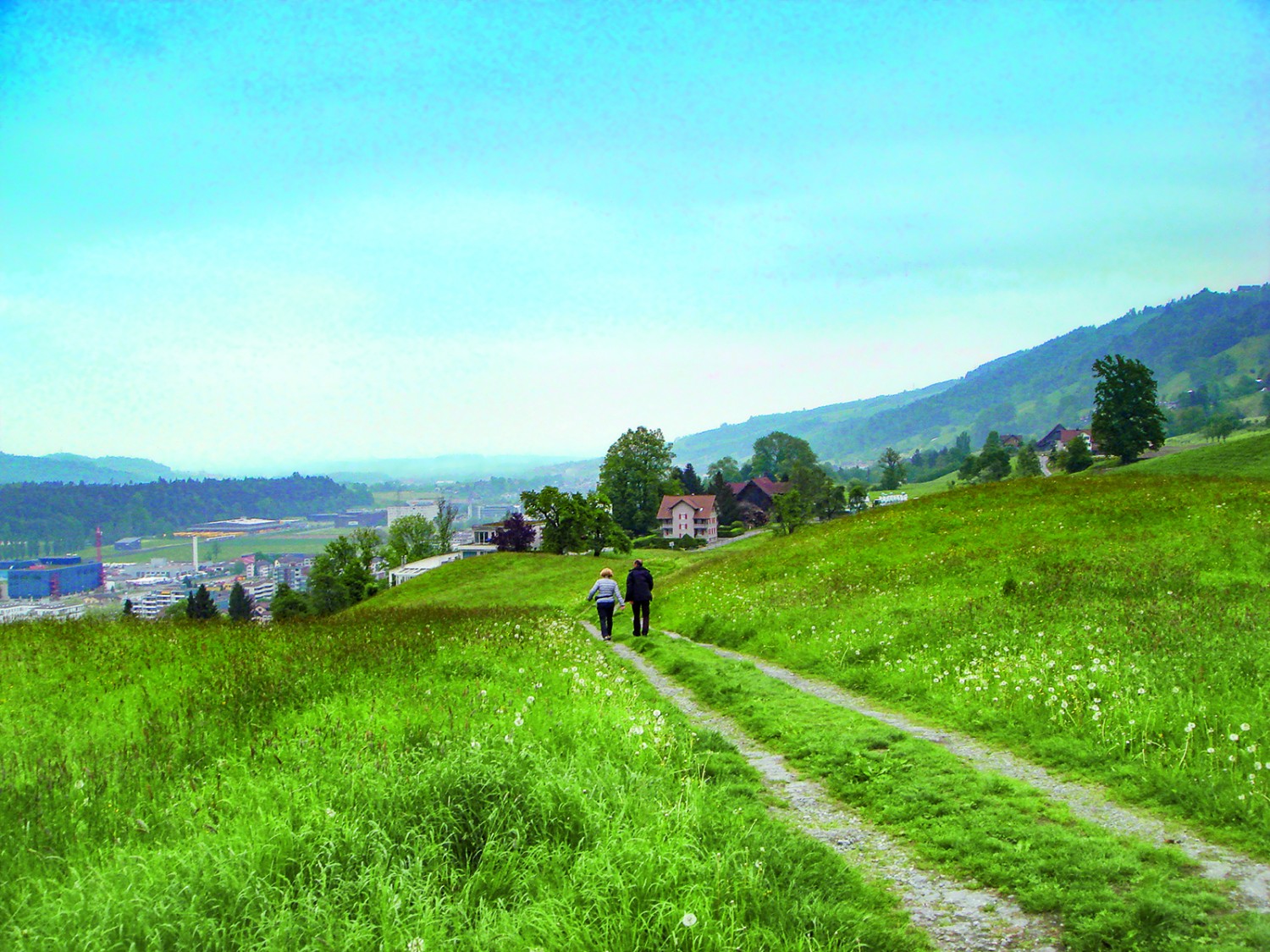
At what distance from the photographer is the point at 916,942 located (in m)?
5.03

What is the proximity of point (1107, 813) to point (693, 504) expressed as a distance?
151 m

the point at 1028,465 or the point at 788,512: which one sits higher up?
the point at 1028,465

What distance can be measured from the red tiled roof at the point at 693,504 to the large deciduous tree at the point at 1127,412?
75991 millimetres

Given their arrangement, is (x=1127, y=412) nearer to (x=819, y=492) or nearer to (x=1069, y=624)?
(x=819, y=492)

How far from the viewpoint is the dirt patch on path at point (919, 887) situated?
513 centimetres

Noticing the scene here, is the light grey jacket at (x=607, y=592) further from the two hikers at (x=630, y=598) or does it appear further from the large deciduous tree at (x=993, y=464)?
the large deciduous tree at (x=993, y=464)

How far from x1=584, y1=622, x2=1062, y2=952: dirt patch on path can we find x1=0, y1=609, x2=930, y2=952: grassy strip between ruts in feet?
0.92

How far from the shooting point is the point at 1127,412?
97.3 meters

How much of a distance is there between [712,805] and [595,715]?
105 inches

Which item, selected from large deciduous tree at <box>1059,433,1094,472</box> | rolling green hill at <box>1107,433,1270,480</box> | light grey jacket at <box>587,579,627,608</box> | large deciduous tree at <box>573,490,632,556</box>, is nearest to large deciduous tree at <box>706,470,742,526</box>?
large deciduous tree at <box>1059,433,1094,472</box>

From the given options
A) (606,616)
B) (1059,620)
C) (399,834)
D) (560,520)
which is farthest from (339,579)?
(399,834)

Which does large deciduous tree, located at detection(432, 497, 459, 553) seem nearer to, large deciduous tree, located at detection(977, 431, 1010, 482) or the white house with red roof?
the white house with red roof

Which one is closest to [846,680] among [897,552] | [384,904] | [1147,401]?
[384,904]

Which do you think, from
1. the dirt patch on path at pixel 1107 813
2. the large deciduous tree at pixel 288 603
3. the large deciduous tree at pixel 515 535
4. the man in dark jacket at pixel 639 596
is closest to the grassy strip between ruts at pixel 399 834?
the dirt patch on path at pixel 1107 813
